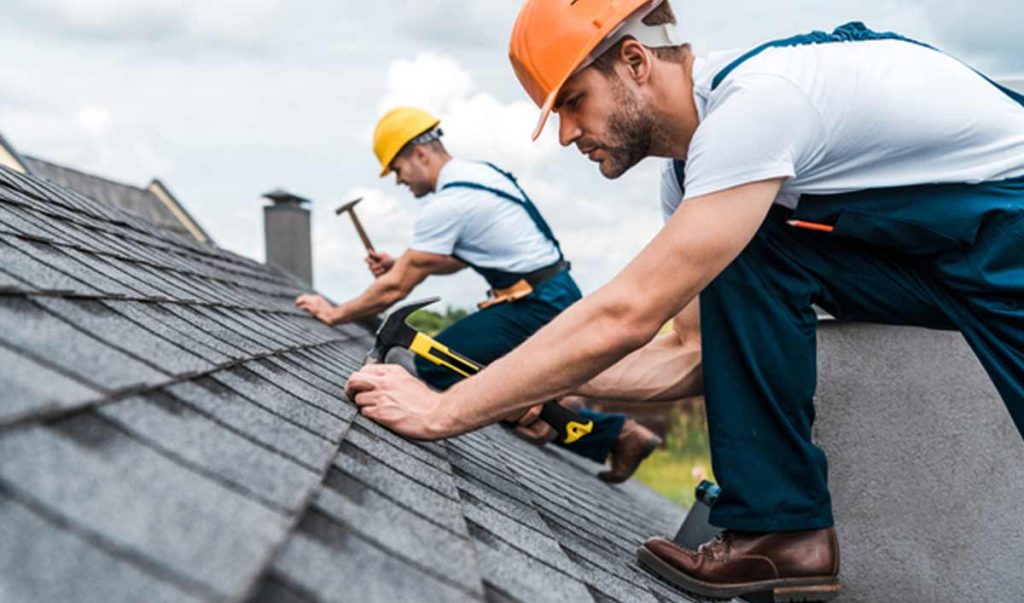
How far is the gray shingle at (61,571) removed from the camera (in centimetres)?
75

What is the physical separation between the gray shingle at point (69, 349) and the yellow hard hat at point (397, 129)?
4.08 m

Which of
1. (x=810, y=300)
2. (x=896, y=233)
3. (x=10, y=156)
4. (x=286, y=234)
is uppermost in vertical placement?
(x=896, y=233)

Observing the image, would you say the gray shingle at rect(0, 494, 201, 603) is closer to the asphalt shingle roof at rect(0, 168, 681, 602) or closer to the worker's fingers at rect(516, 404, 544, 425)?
the asphalt shingle roof at rect(0, 168, 681, 602)

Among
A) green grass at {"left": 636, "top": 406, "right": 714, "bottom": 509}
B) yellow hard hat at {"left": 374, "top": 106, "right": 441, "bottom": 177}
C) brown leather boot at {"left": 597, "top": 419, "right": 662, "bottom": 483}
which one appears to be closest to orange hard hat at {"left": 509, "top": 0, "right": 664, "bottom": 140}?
yellow hard hat at {"left": 374, "top": 106, "right": 441, "bottom": 177}

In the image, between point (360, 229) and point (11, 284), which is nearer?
point (11, 284)

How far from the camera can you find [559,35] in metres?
2.21

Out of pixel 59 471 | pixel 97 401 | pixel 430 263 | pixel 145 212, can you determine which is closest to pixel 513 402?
pixel 97 401

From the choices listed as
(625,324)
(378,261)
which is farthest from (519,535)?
(378,261)

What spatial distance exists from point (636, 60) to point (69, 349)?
1496mm

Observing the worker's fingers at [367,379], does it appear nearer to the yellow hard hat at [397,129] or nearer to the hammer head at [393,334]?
the hammer head at [393,334]

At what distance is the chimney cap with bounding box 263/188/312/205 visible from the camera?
449 inches

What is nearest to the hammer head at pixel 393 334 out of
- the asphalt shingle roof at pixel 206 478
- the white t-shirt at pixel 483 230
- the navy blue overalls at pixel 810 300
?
the asphalt shingle roof at pixel 206 478

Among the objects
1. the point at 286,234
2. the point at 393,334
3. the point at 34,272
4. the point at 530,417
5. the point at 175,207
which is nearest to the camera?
the point at 34,272

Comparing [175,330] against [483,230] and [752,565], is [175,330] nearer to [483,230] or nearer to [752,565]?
[752,565]
